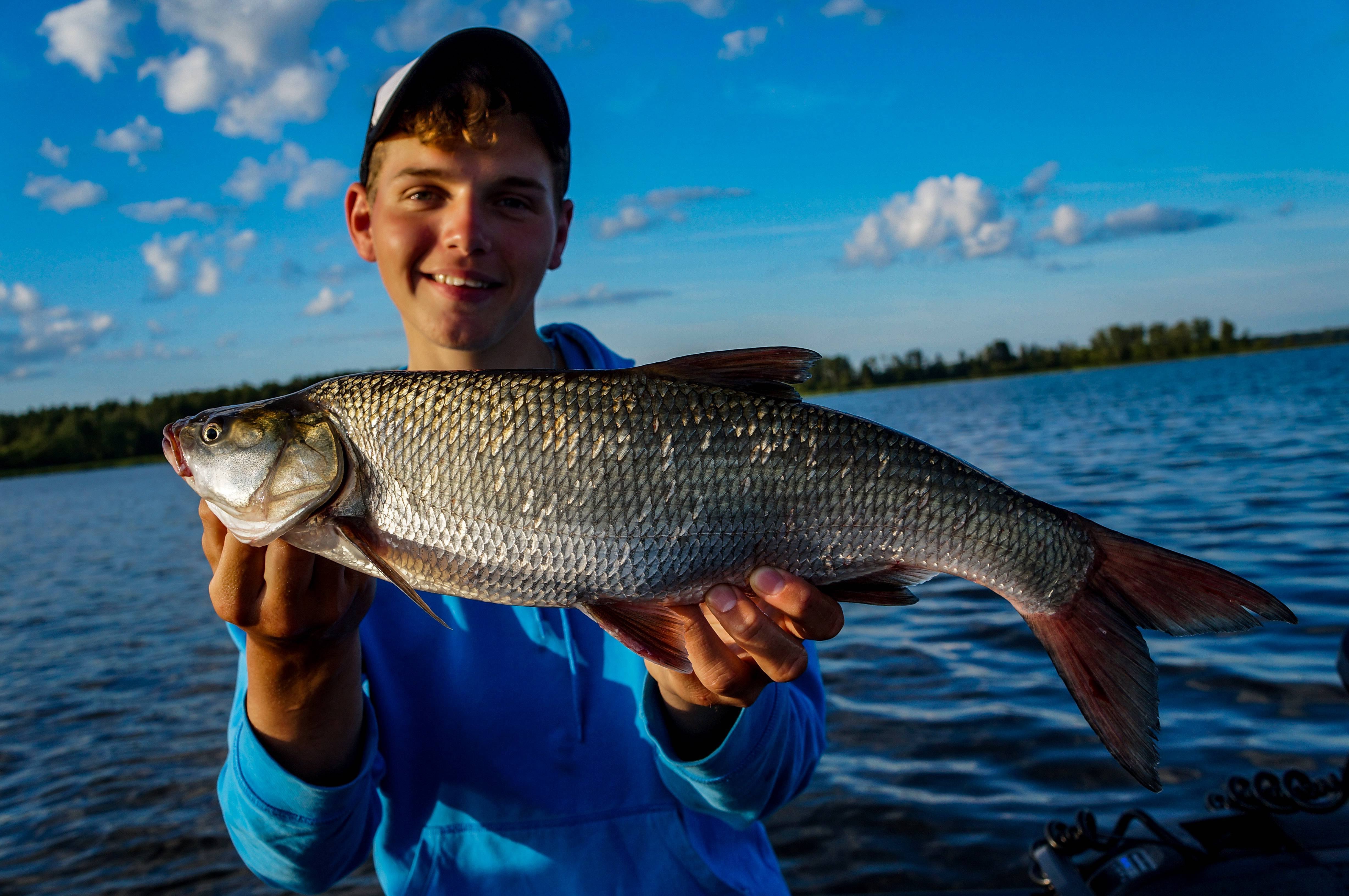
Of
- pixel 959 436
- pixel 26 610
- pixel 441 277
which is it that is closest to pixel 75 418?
pixel 26 610

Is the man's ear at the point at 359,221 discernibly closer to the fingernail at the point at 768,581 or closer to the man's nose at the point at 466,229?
the man's nose at the point at 466,229

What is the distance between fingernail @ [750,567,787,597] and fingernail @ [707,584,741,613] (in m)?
0.06

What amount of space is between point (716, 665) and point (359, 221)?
2.37m

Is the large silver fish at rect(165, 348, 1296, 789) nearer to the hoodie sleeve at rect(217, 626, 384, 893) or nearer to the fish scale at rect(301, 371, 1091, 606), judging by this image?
the fish scale at rect(301, 371, 1091, 606)

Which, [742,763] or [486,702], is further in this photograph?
[486,702]

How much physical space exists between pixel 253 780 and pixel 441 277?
1.70 m

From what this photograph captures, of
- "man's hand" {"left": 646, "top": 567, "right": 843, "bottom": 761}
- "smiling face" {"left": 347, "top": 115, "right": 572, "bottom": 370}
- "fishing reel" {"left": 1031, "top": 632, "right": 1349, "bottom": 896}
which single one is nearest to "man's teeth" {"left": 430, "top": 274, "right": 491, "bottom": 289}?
"smiling face" {"left": 347, "top": 115, "right": 572, "bottom": 370}

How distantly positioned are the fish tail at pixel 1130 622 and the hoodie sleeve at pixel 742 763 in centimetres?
86

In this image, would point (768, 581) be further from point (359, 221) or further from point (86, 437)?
point (86, 437)

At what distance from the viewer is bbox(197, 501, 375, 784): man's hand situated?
6.57 feet

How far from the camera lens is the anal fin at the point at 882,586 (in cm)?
208

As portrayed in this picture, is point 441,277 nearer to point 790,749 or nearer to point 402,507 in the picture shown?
point 402,507

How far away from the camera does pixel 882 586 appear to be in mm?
2109

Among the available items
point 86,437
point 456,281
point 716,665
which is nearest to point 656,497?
point 716,665
